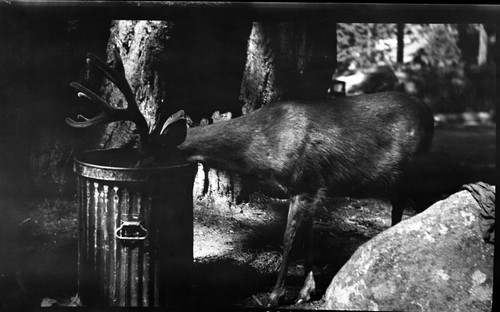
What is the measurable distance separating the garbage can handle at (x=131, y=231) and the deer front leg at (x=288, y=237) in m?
1.00

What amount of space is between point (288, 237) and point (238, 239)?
39 centimetres

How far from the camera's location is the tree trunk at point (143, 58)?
441 cm

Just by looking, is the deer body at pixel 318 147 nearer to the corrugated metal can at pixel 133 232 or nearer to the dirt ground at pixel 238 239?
the dirt ground at pixel 238 239

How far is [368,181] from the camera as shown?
4410mm

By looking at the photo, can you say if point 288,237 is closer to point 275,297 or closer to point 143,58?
point 275,297

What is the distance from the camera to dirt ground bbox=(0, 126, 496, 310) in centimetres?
436

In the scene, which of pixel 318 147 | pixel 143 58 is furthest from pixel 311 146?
pixel 143 58

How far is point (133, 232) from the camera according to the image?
4242 mm

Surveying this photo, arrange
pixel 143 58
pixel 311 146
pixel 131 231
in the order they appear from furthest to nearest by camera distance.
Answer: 1. pixel 143 58
2. pixel 311 146
3. pixel 131 231

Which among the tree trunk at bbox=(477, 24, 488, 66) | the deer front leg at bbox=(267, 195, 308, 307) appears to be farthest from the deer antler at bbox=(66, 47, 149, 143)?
the tree trunk at bbox=(477, 24, 488, 66)

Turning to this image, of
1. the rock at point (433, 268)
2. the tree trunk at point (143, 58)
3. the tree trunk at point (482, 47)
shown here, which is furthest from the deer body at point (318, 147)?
the tree trunk at point (482, 47)

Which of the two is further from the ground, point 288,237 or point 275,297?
point 288,237

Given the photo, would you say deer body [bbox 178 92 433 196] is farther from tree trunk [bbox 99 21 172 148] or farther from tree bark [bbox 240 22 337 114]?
tree trunk [bbox 99 21 172 148]

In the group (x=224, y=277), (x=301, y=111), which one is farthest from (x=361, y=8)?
(x=224, y=277)
